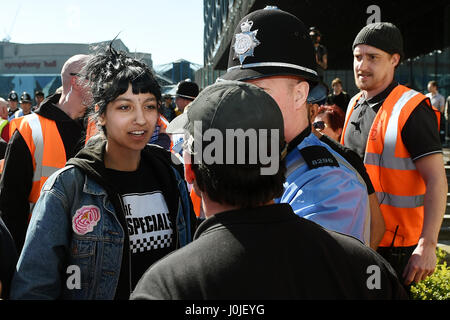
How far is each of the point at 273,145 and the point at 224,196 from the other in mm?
215

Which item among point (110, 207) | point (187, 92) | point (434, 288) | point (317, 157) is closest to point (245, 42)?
point (317, 157)

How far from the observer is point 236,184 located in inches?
53.1

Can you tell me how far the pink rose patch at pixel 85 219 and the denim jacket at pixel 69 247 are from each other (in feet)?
0.05

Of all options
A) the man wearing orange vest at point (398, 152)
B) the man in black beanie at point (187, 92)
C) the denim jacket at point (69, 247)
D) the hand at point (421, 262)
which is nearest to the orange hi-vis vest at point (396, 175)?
the man wearing orange vest at point (398, 152)

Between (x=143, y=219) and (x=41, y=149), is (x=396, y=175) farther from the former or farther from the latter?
(x=41, y=149)

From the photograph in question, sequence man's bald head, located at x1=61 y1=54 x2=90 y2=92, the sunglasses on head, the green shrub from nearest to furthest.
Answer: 1. man's bald head, located at x1=61 y1=54 x2=90 y2=92
2. the sunglasses on head
3. the green shrub

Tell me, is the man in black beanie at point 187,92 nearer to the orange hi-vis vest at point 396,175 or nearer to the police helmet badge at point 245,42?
the orange hi-vis vest at point 396,175

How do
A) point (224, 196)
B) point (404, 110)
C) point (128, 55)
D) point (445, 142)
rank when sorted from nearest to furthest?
1. point (224, 196)
2. point (128, 55)
3. point (404, 110)
4. point (445, 142)

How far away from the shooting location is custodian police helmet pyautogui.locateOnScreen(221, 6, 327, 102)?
1894 mm

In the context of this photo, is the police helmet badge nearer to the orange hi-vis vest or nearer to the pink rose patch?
the pink rose patch

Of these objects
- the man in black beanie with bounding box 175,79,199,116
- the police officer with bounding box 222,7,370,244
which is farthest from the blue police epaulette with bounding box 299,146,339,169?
the man in black beanie with bounding box 175,79,199,116

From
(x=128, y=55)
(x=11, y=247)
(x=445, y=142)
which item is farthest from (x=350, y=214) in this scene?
(x=445, y=142)
